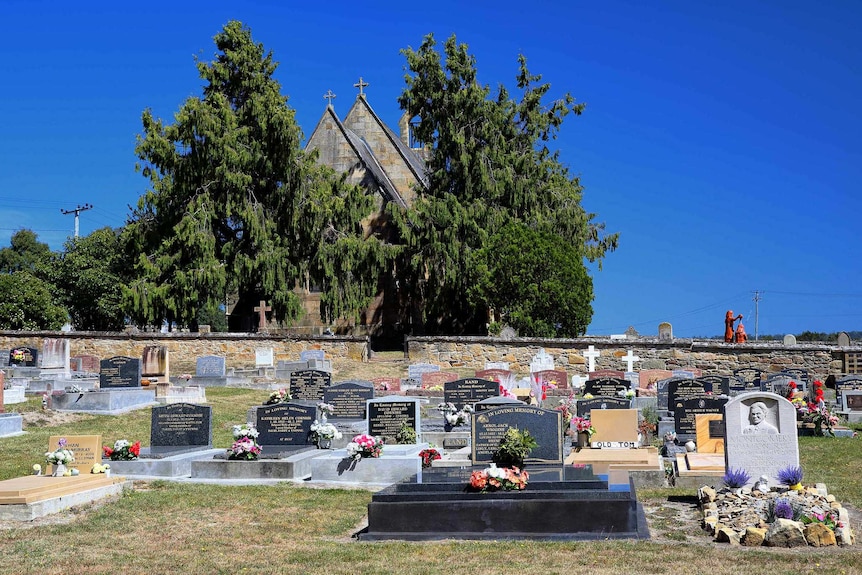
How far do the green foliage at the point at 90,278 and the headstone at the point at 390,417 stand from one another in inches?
1372

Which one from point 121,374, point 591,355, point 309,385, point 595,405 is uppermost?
point 591,355

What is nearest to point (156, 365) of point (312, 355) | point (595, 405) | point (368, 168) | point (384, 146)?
point (312, 355)

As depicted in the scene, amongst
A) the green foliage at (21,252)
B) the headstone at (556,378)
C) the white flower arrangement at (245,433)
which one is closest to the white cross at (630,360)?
the headstone at (556,378)

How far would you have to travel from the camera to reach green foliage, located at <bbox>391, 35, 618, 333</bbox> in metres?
40.3

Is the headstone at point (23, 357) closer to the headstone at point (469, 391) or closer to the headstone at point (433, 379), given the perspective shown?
the headstone at point (433, 379)

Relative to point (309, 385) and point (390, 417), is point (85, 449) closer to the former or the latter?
point (390, 417)

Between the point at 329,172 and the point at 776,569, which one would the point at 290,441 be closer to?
the point at 776,569

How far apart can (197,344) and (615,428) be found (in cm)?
2120

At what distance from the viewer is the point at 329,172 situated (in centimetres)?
4025

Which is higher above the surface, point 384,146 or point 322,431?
point 384,146

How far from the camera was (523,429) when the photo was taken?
40.2ft

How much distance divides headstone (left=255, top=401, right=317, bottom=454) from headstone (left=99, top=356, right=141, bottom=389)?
28.1 feet

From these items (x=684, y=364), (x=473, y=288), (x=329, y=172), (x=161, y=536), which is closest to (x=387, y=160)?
(x=329, y=172)

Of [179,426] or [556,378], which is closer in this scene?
[179,426]
